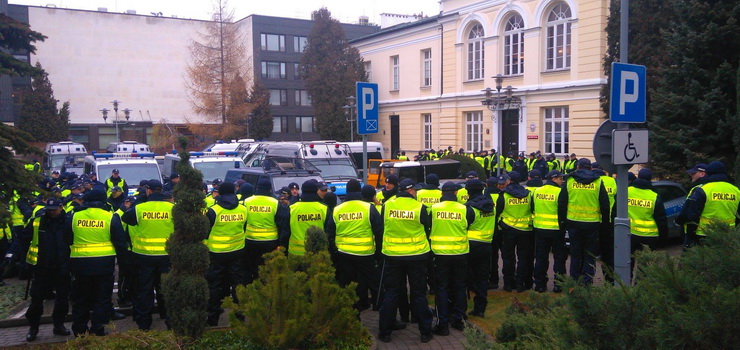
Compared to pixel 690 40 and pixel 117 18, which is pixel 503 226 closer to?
pixel 690 40

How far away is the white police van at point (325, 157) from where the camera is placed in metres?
17.0

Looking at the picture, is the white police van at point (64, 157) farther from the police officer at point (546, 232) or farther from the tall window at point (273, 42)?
the tall window at point (273, 42)

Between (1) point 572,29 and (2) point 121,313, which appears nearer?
(2) point 121,313

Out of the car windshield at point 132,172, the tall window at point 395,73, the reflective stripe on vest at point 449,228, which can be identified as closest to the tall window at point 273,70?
the tall window at point 395,73

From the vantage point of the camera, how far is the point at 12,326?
858cm

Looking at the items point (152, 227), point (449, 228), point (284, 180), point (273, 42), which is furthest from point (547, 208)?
point (273, 42)

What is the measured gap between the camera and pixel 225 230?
8.23m

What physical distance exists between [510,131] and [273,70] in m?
35.8

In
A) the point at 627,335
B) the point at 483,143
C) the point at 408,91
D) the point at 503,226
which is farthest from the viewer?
the point at 408,91

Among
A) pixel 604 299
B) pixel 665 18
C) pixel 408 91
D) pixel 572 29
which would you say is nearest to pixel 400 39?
pixel 408 91

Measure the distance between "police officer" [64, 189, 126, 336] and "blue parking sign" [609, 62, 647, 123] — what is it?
6127mm

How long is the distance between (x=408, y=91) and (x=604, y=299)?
3865 centimetres

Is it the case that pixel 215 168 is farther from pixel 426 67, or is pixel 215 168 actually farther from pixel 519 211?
pixel 426 67

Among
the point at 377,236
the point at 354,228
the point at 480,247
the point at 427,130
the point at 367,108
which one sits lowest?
the point at 480,247
